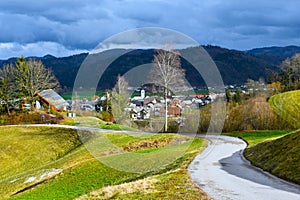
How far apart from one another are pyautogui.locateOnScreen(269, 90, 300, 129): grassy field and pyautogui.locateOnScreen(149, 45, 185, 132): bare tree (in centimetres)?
2184

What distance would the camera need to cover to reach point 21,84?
67750 millimetres

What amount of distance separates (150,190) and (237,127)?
123 ft

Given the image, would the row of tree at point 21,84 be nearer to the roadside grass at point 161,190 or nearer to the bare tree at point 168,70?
the bare tree at point 168,70

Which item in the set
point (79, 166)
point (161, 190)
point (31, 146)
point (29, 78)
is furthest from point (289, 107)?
point (29, 78)

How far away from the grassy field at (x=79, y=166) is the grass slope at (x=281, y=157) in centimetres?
481

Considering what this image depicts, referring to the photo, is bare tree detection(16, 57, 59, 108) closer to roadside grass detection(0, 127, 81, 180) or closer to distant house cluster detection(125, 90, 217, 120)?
roadside grass detection(0, 127, 81, 180)

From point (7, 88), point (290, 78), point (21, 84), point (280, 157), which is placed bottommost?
point (280, 157)

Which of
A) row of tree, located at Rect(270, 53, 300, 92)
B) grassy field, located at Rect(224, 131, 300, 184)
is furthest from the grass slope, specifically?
row of tree, located at Rect(270, 53, 300, 92)

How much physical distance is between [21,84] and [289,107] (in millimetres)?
50489

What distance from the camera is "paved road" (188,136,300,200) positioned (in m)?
14.7

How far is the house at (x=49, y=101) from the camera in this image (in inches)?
2767

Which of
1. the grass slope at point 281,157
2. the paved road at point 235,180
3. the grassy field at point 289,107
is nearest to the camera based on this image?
the paved road at point 235,180

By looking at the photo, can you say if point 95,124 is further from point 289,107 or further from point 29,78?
point 289,107

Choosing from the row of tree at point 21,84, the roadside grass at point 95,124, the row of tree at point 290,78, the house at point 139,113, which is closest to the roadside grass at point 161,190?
the house at point 139,113
